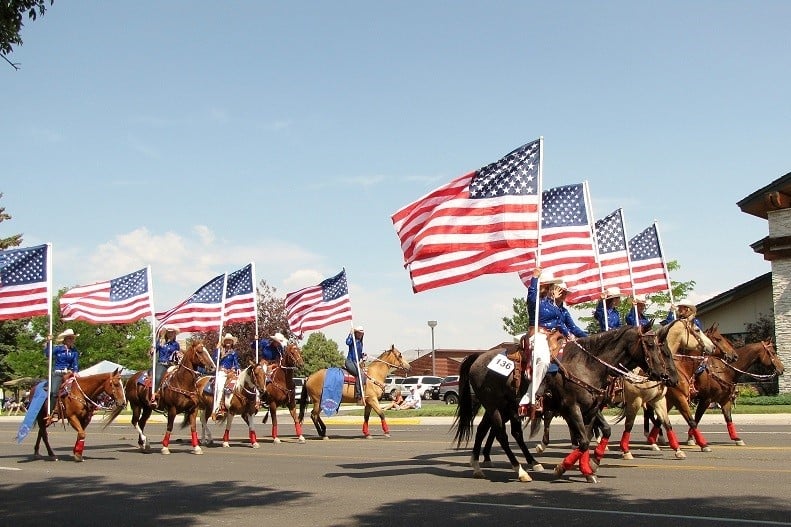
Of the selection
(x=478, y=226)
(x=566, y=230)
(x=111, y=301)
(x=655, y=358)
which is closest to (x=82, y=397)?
(x=111, y=301)

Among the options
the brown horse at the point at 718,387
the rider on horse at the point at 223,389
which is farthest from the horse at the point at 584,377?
the rider on horse at the point at 223,389

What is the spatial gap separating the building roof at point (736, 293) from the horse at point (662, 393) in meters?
25.6

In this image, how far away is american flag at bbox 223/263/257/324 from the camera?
92.2 ft

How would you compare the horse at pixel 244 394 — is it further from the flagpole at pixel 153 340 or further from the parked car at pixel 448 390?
the parked car at pixel 448 390

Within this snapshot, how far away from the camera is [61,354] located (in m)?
19.8

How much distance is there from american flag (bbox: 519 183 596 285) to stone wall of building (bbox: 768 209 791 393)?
20038 mm

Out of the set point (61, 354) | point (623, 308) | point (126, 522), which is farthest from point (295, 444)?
point (623, 308)

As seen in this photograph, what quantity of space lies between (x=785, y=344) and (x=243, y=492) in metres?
28.8

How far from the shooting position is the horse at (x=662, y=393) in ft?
53.0

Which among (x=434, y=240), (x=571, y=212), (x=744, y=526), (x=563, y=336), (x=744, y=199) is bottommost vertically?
(x=744, y=526)

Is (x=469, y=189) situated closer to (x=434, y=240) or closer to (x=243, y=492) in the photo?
(x=434, y=240)

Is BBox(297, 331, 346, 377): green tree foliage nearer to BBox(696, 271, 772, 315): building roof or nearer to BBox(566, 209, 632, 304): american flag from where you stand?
BBox(696, 271, 772, 315): building roof

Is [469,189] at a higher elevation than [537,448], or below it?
higher

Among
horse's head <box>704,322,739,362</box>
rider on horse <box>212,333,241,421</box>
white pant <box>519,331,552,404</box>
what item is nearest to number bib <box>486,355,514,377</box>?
white pant <box>519,331,552,404</box>
